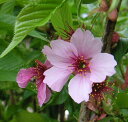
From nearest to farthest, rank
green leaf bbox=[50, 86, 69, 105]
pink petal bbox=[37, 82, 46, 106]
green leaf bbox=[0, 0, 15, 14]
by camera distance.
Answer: pink petal bbox=[37, 82, 46, 106] → green leaf bbox=[50, 86, 69, 105] → green leaf bbox=[0, 0, 15, 14]

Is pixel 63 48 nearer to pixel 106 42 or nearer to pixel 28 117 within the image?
pixel 106 42

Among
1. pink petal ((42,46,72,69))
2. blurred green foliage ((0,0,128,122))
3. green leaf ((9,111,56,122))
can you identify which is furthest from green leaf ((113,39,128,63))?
green leaf ((9,111,56,122))

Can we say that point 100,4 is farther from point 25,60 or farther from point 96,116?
point 25,60

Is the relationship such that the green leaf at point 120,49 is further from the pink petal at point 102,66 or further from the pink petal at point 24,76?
the pink petal at point 24,76

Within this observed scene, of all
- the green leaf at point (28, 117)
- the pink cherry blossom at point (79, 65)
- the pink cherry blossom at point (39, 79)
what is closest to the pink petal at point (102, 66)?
the pink cherry blossom at point (79, 65)

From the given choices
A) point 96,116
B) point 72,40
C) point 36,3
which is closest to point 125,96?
point 96,116

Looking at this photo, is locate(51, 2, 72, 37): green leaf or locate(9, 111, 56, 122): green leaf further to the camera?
locate(9, 111, 56, 122): green leaf

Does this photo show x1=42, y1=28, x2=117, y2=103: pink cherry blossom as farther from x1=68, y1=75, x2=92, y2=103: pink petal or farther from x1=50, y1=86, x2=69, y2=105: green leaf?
x1=50, y1=86, x2=69, y2=105: green leaf
